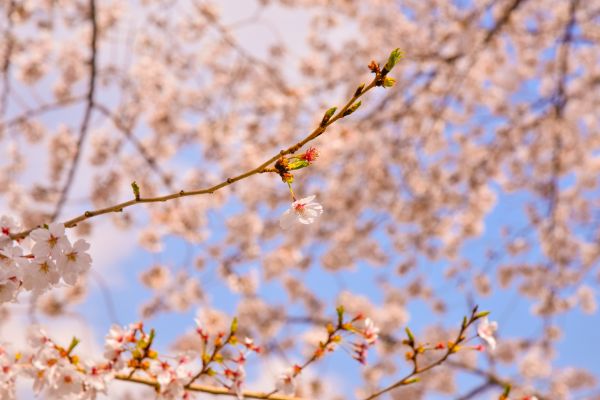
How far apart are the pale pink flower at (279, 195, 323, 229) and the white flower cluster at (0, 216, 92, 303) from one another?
0.63m

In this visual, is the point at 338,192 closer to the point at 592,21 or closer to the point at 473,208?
the point at 473,208

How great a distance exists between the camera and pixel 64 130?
8.34m

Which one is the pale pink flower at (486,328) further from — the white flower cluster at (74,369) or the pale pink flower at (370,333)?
the white flower cluster at (74,369)

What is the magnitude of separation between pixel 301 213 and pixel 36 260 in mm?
780

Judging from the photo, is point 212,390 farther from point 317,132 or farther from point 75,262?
point 317,132

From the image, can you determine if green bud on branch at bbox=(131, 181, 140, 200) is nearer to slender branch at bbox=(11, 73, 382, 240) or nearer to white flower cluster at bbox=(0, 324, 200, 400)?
slender branch at bbox=(11, 73, 382, 240)

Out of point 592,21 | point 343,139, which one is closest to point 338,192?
point 343,139

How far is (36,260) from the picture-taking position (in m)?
1.60

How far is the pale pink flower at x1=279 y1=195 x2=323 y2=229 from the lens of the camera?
5.34ft

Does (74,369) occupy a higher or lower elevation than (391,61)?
lower

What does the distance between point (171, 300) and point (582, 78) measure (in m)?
7.85

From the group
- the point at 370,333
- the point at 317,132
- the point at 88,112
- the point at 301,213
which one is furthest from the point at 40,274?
the point at 88,112

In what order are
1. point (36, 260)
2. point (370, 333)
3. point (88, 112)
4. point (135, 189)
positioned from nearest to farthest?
1. point (135, 189)
2. point (36, 260)
3. point (370, 333)
4. point (88, 112)

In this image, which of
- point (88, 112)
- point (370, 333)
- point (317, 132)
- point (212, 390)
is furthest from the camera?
point (88, 112)
